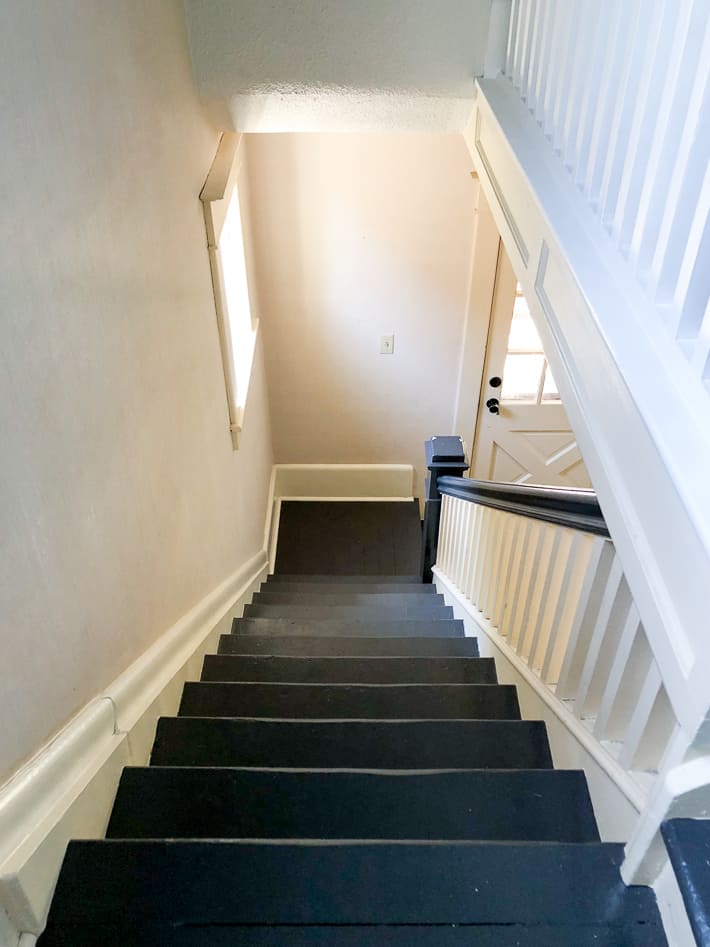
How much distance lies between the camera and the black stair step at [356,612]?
2559mm

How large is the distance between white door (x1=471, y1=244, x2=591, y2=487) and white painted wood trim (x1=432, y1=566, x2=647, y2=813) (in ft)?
6.55

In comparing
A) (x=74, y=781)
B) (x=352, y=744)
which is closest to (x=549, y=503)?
(x=352, y=744)

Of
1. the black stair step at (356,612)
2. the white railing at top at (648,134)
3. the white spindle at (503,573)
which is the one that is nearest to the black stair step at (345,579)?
the black stair step at (356,612)

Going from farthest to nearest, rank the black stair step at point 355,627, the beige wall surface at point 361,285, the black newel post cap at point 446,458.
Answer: the beige wall surface at point 361,285, the black newel post cap at point 446,458, the black stair step at point 355,627

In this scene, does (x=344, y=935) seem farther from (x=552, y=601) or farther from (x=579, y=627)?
(x=552, y=601)

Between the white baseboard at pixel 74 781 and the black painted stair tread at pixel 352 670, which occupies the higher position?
the white baseboard at pixel 74 781

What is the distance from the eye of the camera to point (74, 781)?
102cm

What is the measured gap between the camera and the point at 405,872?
949 mm

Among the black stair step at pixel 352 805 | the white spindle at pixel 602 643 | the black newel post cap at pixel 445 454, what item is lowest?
the black stair step at pixel 352 805

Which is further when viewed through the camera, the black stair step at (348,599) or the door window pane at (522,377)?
the door window pane at (522,377)

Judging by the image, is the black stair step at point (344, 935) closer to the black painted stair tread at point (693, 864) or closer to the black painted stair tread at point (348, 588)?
the black painted stair tread at point (693, 864)

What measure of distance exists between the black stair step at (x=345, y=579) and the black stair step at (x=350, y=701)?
185 centimetres

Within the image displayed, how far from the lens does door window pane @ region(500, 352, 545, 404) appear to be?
3.79 m

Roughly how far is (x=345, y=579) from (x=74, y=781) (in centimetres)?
268
